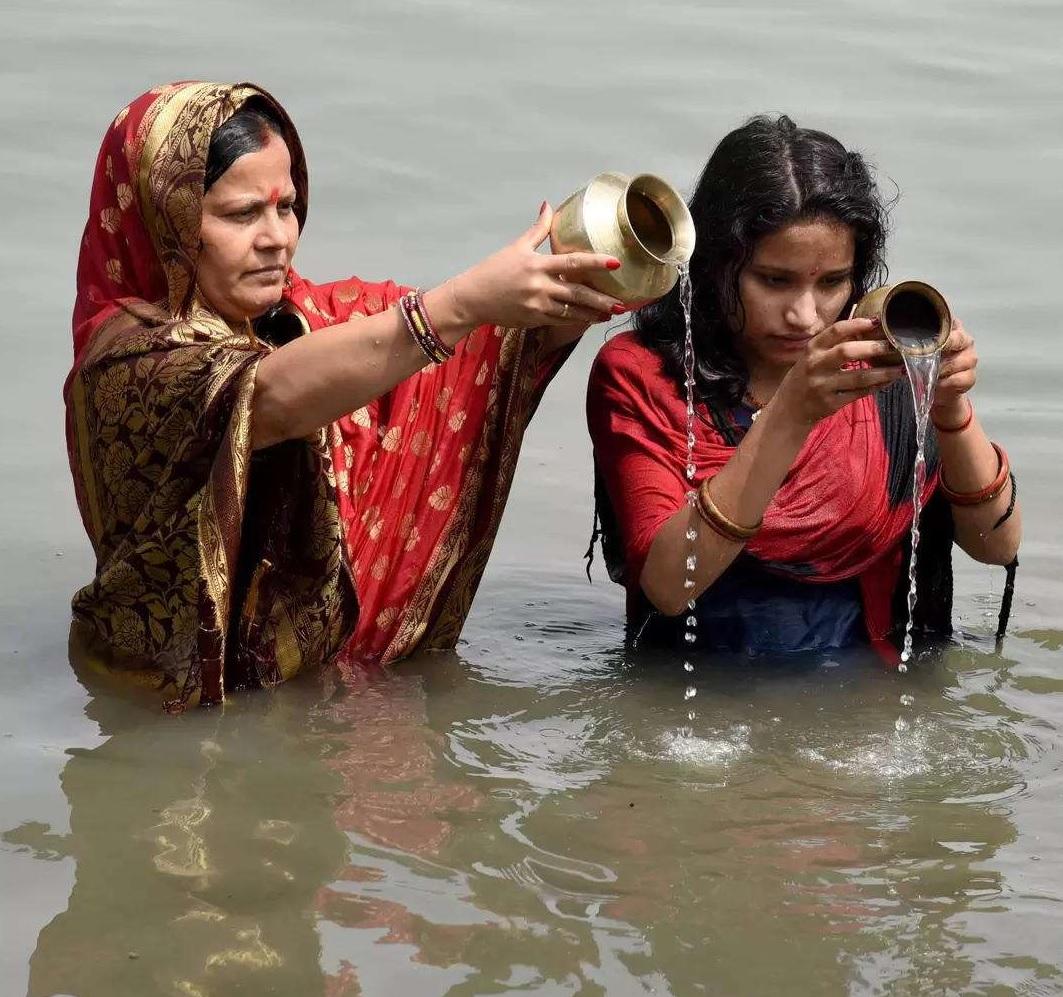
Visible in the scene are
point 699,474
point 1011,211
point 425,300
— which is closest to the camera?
point 425,300

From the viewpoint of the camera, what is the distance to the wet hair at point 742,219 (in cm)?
409

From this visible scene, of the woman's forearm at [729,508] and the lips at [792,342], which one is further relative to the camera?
the lips at [792,342]

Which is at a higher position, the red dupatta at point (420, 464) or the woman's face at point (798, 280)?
the woman's face at point (798, 280)

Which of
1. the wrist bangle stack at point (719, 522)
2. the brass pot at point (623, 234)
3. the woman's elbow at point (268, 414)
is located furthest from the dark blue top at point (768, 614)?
the woman's elbow at point (268, 414)

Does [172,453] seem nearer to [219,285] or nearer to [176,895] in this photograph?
[219,285]

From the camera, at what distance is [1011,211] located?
7.78 m

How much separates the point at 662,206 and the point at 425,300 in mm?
461

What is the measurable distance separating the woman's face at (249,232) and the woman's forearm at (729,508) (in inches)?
37.1

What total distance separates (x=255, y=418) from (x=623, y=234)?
0.82 meters

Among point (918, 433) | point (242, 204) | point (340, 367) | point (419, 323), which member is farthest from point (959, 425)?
point (242, 204)

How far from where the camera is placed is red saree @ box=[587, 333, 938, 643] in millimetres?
4258

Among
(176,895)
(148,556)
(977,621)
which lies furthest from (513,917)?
(977,621)

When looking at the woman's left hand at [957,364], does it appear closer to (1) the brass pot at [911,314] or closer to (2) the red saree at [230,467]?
(1) the brass pot at [911,314]

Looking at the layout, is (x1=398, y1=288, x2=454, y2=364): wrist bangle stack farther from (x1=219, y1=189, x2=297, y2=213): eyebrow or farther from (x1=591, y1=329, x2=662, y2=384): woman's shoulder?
(x1=591, y1=329, x2=662, y2=384): woman's shoulder
